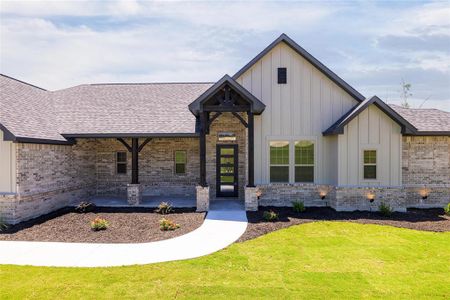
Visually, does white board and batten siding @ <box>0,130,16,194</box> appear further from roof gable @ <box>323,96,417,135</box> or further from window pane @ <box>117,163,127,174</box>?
roof gable @ <box>323,96,417,135</box>

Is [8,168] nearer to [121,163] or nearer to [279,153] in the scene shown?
[121,163]

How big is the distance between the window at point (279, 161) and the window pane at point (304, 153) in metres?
0.46

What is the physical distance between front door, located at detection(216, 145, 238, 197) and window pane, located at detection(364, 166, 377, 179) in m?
5.92

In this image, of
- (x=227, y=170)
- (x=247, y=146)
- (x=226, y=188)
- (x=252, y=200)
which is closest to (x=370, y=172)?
(x=252, y=200)

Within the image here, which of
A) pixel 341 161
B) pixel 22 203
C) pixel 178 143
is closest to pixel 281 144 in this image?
pixel 341 161

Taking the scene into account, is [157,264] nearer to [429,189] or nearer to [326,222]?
[326,222]

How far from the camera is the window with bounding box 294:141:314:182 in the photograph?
575 inches

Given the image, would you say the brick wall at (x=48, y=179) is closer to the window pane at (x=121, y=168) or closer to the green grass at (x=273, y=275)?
the window pane at (x=121, y=168)

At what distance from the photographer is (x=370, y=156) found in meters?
13.8

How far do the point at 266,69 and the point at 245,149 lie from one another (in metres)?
3.82

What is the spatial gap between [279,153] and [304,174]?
148cm

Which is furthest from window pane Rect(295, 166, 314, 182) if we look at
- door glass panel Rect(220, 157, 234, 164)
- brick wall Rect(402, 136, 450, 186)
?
brick wall Rect(402, 136, 450, 186)

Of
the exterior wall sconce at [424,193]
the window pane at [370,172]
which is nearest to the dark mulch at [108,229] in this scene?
the window pane at [370,172]

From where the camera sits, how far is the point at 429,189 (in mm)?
14688
